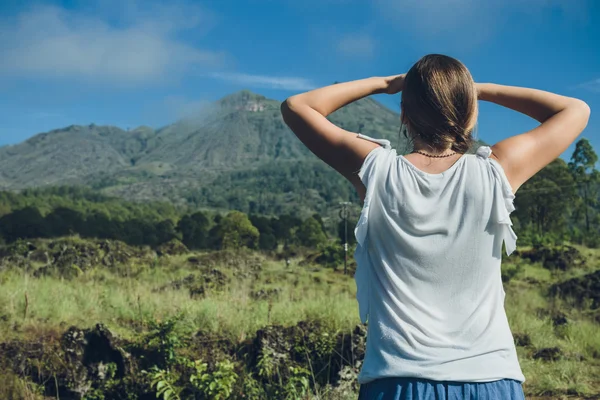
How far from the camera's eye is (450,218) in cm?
136

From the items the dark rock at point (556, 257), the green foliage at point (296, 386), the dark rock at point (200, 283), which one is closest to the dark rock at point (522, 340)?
the green foliage at point (296, 386)

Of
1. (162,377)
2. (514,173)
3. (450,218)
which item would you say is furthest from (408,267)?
(162,377)

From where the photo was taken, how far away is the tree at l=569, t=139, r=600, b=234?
2875 centimetres

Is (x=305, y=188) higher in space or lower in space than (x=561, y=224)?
higher

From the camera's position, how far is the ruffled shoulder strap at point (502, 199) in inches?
53.8

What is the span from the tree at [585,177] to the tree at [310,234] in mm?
13345

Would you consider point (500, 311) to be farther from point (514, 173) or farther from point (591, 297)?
point (591, 297)

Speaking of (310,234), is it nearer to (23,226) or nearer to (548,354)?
(23,226)

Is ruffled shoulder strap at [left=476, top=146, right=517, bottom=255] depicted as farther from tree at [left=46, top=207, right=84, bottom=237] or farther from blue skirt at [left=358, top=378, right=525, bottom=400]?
tree at [left=46, top=207, right=84, bottom=237]

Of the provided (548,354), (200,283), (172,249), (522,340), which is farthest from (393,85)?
(172,249)

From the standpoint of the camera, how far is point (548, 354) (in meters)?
5.32

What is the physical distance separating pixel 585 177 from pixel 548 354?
26.7 metres

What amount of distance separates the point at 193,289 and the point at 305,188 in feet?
505

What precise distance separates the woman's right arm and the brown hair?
0.36 ft
